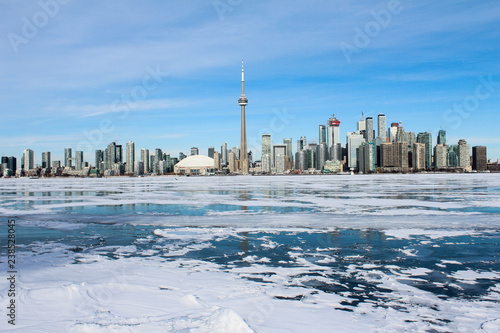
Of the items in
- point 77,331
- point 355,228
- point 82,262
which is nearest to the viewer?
point 77,331

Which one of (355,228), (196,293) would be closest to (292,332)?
(196,293)

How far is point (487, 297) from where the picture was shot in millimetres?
8320

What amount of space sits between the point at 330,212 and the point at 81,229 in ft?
47.1

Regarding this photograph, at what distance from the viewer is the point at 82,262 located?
1155cm

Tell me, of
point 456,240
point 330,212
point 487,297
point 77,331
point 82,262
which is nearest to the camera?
point 77,331

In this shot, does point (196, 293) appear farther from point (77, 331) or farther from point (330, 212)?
point (330, 212)

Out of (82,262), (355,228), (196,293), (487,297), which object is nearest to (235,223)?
(355,228)

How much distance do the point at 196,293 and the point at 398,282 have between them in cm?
497

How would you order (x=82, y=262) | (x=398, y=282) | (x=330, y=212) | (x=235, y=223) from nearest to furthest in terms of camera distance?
(x=398, y=282) < (x=82, y=262) < (x=235, y=223) < (x=330, y=212)

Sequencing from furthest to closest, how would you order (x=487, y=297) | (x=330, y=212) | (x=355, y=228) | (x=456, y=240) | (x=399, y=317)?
(x=330, y=212) < (x=355, y=228) < (x=456, y=240) < (x=487, y=297) < (x=399, y=317)

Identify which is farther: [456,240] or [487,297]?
[456,240]

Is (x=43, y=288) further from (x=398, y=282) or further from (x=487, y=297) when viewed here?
(x=487, y=297)

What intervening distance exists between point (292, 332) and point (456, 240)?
10.9m

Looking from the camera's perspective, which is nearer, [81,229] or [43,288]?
[43,288]
